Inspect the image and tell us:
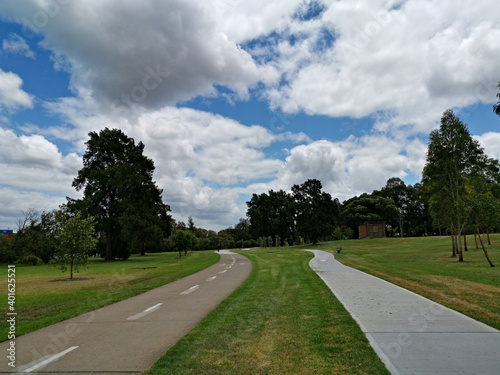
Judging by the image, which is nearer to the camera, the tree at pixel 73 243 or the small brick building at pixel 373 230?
the tree at pixel 73 243

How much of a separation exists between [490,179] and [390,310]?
37610 mm

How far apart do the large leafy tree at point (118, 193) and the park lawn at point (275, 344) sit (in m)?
38.6

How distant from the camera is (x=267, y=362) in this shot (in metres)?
5.26

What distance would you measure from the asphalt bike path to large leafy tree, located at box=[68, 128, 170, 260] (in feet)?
118

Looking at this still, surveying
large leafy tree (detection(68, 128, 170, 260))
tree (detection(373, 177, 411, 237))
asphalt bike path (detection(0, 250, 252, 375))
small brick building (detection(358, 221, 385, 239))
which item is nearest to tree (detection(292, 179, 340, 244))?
small brick building (detection(358, 221, 385, 239))

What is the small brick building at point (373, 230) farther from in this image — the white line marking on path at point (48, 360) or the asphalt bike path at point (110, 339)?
the white line marking on path at point (48, 360)

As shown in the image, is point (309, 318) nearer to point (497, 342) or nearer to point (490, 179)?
point (497, 342)

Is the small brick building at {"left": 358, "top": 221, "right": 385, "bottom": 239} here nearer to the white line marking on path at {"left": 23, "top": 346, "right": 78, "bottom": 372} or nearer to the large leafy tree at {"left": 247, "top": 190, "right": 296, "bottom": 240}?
the large leafy tree at {"left": 247, "top": 190, "right": 296, "bottom": 240}

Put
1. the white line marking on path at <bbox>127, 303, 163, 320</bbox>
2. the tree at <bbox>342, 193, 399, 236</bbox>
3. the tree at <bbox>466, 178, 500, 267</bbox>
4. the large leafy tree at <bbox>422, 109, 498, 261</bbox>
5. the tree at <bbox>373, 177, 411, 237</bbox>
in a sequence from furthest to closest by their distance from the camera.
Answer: the tree at <bbox>373, 177, 411, 237</bbox>, the tree at <bbox>342, 193, 399, 236</bbox>, the large leafy tree at <bbox>422, 109, 498, 261</bbox>, the tree at <bbox>466, 178, 500, 267</bbox>, the white line marking on path at <bbox>127, 303, 163, 320</bbox>

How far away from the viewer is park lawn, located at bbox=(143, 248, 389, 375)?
500 cm

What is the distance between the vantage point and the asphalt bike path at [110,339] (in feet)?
17.7

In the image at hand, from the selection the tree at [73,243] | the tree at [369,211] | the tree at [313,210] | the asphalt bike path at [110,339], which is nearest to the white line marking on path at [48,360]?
the asphalt bike path at [110,339]

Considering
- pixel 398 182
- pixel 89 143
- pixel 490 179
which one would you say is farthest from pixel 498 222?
pixel 398 182

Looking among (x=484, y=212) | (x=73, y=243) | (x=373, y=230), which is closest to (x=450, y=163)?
(x=484, y=212)
